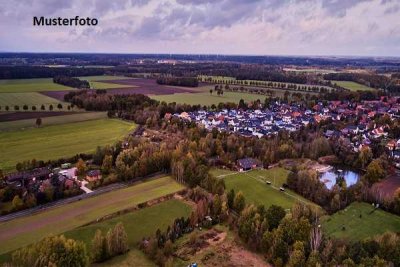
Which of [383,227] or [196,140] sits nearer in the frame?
[383,227]

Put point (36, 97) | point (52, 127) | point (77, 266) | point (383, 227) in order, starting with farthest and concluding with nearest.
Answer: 1. point (36, 97)
2. point (52, 127)
3. point (383, 227)
4. point (77, 266)

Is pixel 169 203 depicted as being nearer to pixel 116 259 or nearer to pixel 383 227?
pixel 116 259

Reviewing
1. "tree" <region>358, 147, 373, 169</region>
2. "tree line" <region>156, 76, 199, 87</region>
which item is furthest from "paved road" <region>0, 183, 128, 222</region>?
"tree line" <region>156, 76, 199, 87</region>

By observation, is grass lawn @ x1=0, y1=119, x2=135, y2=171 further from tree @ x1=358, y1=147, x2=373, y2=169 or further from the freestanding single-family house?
tree @ x1=358, y1=147, x2=373, y2=169

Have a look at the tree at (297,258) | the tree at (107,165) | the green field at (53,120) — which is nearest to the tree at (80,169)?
the tree at (107,165)

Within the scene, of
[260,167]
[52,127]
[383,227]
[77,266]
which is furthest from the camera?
[52,127]

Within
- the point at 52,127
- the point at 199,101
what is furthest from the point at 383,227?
the point at 199,101

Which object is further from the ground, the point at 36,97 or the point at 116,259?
the point at 36,97
